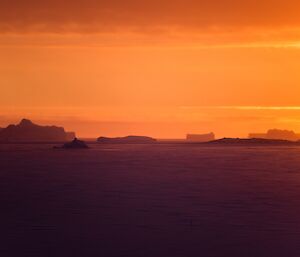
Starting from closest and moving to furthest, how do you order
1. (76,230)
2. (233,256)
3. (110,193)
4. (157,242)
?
(233,256) < (157,242) < (76,230) < (110,193)

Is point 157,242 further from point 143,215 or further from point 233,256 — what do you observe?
point 143,215

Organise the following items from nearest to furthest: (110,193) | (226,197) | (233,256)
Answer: (233,256), (226,197), (110,193)

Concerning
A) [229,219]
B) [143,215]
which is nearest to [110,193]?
[143,215]

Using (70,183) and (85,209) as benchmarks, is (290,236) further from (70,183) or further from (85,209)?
(70,183)

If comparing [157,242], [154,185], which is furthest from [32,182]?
[157,242]

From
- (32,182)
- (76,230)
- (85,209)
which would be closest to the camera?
(76,230)

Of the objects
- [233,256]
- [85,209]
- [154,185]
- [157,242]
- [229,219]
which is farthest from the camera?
[154,185]

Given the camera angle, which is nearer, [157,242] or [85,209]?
[157,242]

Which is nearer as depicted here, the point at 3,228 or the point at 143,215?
the point at 3,228

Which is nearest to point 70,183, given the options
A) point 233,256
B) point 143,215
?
point 143,215
